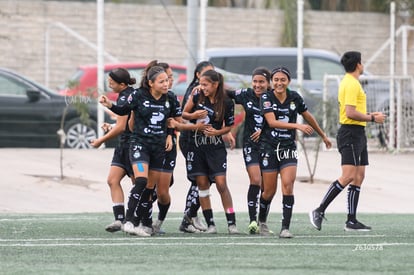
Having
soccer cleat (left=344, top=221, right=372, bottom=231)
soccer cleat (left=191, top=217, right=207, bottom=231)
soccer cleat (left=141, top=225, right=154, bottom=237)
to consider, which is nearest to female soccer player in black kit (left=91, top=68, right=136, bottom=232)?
soccer cleat (left=141, top=225, right=154, bottom=237)

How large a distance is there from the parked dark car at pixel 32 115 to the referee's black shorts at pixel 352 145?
942 centimetres

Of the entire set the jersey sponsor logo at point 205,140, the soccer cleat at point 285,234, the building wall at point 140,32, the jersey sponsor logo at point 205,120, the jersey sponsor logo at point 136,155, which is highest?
the building wall at point 140,32

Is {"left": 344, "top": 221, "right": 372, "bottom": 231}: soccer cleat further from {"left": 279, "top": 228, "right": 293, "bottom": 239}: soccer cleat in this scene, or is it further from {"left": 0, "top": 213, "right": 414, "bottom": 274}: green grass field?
{"left": 279, "top": 228, "right": 293, "bottom": 239}: soccer cleat

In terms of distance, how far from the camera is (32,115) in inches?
901

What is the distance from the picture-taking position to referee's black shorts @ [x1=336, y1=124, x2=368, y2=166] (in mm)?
13523

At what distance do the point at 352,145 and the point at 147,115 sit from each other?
2.29m

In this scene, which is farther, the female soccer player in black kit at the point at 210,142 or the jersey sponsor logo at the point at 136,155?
the female soccer player in black kit at the point at 210,142

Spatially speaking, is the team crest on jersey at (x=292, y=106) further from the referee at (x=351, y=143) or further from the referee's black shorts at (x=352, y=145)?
the referee's black shorts at (x=352, y=145)

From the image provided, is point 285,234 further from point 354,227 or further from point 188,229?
point 188,229

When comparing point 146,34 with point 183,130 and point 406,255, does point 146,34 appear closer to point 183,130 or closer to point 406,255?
point 183,130

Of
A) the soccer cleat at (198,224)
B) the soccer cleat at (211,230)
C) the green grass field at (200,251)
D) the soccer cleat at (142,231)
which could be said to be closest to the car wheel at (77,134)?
the green grass field at (200,251)

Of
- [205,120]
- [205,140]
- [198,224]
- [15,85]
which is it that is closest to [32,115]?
[15,85]

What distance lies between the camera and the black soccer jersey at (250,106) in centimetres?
1344

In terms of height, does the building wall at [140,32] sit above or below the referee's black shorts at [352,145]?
Result: above
